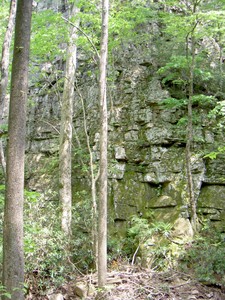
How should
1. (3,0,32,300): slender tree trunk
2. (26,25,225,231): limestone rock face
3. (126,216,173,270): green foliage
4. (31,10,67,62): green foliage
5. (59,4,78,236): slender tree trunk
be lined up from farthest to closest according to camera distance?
(31,10,67,62): green foliage
(26,25,225,231): limestone rock face
(59,4,78,236): slender tree trunk
(126,216,173,270): green foliage
(3,0,32,300): slender tree trunk

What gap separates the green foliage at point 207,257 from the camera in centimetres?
683

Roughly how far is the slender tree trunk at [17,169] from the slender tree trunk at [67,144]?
10.9 ft

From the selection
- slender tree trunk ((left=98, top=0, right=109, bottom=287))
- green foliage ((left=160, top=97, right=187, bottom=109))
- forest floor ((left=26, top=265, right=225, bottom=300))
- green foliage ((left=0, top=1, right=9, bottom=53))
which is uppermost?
green foliage ((left=0, top=1, right=9, bottom=53))

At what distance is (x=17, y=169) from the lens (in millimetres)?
5012

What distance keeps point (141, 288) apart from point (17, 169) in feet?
12.4

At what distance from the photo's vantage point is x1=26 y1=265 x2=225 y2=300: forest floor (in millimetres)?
6320

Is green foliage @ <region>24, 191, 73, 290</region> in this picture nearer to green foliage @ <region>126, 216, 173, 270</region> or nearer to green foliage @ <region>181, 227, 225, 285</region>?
green foliage @ <region>126, 216, 173, 270</region>

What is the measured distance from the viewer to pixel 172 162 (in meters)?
9.78

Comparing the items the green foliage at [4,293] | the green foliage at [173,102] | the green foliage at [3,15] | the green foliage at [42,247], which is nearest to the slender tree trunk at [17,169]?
the green foliage at [4,293]

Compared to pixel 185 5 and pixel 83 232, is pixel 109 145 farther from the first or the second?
pixel 185 5

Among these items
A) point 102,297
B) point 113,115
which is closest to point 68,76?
point 113,115

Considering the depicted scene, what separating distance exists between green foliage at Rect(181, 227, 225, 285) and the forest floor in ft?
0.76

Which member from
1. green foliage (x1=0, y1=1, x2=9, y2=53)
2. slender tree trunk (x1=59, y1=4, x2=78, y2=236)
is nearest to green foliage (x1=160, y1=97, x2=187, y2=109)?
slender tree trunk (x1=59, y1=4, x2=78, y2=236)

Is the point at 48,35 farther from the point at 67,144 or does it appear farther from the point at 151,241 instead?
the point at 151,241
